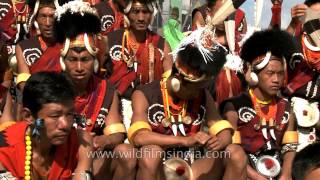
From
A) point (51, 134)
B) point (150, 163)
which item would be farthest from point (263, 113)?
point (51, 134)

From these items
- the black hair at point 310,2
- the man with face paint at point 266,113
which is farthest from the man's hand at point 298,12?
the man with face paint at point 266,113

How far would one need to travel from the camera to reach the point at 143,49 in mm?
7746

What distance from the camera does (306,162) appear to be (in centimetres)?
409

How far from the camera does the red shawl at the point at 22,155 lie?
207 inches

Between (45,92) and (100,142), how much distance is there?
48.0 inches

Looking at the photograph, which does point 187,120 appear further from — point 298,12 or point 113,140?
point 298,12

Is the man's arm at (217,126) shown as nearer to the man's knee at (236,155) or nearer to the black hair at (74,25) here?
the man's knee at (236,155)

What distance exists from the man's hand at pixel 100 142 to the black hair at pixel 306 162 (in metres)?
2.49

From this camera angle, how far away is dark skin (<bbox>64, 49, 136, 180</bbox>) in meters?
6.20

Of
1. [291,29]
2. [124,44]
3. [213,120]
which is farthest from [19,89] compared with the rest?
[291,29]

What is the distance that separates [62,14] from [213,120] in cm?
176

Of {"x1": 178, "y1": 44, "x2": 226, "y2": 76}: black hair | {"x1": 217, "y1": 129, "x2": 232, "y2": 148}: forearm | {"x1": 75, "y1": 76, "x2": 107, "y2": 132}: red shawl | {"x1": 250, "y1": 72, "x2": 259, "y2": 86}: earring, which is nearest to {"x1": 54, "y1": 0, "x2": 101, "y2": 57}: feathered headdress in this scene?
{"x1": 75, "y1": 76, "x2": 107, "y2": 132}: red shawl

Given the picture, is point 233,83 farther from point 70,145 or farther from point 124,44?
point 70,145

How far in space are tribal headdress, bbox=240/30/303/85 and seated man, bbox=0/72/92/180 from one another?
2.60 m
